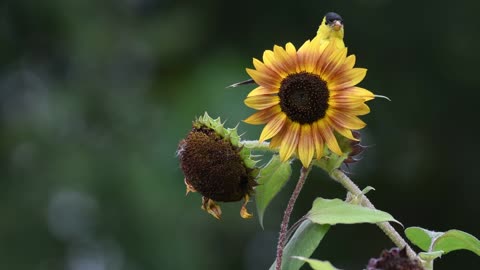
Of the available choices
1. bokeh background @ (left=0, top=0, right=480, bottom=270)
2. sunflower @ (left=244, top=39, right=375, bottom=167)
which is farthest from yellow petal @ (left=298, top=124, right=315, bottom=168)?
bokeh background @ (left=0, top=0, right=480, bottom=270)

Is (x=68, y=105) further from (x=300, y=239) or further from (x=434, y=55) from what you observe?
(x=300, y=239)

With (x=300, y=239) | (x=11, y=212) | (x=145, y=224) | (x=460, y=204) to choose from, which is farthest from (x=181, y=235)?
(x=300, y=239)

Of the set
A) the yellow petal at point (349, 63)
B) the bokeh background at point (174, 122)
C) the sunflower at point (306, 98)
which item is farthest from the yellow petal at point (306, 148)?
the bokeh background at point (174, 122)

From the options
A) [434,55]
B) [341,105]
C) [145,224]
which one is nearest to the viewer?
[341,105]

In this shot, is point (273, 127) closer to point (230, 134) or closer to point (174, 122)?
point (230, 134)

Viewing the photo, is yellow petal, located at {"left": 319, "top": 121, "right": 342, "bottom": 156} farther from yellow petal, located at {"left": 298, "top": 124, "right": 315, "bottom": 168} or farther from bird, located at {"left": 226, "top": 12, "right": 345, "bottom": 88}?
bird, located at {"left": 226, "top": 12, "right": 345, "bottom": 88}

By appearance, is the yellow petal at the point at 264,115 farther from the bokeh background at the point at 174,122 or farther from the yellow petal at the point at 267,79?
the bokeh background at the point at 174,122
